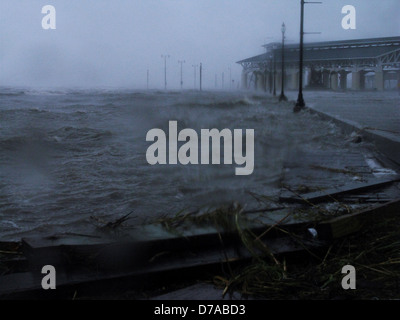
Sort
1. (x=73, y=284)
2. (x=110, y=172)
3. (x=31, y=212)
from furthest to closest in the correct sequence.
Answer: (x=110, y=172) < (x=31, y=212) < (x=73, y=284)

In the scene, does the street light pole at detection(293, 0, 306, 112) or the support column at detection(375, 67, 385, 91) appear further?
the support column at detection(375, 67, 385, 91)

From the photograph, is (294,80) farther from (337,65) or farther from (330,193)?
(330,193)

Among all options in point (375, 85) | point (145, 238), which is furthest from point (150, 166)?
point (375, 85)

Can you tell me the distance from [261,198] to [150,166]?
2496 mm

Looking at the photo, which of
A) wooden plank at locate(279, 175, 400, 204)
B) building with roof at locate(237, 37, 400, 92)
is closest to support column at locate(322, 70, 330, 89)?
building with roof at locate(237, 37, 400, 92)

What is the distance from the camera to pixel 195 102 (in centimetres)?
1930

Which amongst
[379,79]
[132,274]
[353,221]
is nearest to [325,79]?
[379,79]

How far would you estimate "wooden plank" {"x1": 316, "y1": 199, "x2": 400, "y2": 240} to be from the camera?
275 centimetres

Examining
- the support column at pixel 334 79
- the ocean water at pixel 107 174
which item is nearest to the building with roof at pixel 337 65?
the support column at pixel 334 79

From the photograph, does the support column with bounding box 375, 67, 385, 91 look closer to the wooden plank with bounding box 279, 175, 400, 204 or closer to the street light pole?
the street light pole

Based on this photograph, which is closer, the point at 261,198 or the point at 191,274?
the point at 191,274

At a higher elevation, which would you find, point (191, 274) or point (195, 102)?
point (195, 102)

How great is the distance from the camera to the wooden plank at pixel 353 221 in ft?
9.03

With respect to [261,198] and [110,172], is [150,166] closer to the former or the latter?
[110,172]
